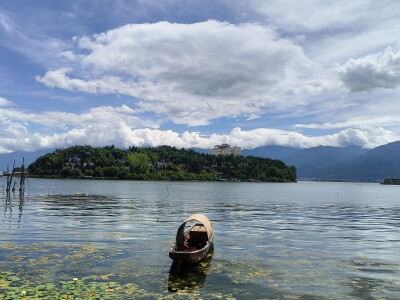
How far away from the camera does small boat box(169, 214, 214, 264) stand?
2353 cm

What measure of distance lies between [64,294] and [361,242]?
32.2 metres

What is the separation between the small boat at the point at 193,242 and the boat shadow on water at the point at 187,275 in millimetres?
726

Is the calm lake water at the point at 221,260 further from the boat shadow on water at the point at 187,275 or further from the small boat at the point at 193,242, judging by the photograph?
the small boat at the point at 193,242

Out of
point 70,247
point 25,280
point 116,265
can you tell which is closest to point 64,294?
point 25,280

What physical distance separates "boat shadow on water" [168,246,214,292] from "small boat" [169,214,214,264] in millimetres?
726

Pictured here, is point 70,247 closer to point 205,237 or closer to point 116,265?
point 116,265

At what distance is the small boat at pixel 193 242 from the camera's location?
23.5m

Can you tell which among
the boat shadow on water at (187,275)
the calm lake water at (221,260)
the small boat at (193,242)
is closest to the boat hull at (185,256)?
the small boat at (193,242)

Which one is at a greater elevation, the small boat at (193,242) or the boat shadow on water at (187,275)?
the small boat at (193,242)

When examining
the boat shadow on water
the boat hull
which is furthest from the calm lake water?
the boat hull

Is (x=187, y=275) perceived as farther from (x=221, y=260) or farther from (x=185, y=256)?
(x=221, y=260)

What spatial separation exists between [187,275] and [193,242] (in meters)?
8.69

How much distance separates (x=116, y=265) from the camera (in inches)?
1005

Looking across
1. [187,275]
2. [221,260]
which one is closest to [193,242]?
[221,260]
